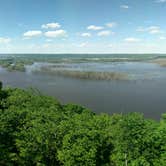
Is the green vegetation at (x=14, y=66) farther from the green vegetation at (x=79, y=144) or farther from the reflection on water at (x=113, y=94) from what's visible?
the green vegetation at (x=79, y=144)

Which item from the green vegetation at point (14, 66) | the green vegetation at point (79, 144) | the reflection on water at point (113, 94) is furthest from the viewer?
the green vegetation at point (14, 66)

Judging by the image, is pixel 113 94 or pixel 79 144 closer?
pixel 79 144

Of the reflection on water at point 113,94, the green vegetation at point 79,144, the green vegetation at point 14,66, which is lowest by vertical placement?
the reflection on water at point 113,94

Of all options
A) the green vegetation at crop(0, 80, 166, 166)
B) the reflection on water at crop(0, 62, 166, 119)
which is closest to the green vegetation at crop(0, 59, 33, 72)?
the reflection on water at crop(0, 62, 166, 119)

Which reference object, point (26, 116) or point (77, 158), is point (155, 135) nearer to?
point (77, 158)

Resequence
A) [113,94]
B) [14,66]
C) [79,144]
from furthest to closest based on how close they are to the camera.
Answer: [14,66], [113,94], [79,144]

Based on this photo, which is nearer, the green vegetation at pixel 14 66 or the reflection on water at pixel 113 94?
the reflection on water at pixel 113 94

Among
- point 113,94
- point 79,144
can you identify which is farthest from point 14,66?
point 79,144

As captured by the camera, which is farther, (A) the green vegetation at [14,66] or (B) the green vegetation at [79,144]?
A: (A) the green vegetation at [14,66]

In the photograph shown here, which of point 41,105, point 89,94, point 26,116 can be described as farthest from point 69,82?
point 26,116

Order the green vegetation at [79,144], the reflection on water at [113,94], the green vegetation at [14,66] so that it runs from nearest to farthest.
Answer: the green vegetation at [79,144]
the reflection on water at [113,94]
the green vegetation at [14,66]

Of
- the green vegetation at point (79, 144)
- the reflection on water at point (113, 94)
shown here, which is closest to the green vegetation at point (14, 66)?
the reflection on water at point (113, 94)

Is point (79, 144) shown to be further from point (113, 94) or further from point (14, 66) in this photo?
point (14, 66)

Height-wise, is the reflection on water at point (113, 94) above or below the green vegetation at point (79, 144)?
below
